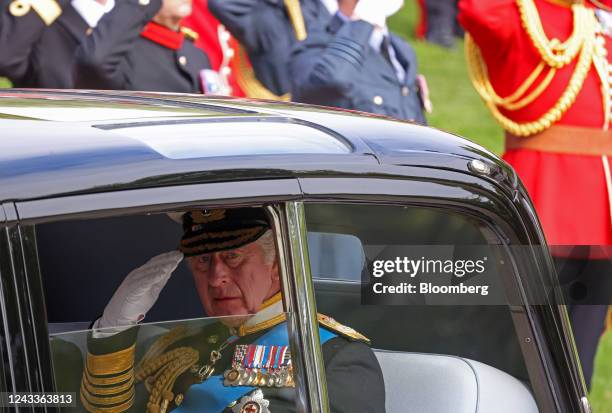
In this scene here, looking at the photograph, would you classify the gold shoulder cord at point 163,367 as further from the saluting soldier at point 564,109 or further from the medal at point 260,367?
the saluting soldier at point 564,109

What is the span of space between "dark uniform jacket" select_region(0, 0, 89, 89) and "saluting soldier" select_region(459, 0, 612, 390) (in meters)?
1.37

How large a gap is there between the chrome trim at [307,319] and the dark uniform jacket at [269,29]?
3.33m

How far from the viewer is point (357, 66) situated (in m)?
4.51

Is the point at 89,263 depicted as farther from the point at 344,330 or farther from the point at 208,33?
the point at 208,33

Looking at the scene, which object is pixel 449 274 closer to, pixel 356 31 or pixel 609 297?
pixel 609 297

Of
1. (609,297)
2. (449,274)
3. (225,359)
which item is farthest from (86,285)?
(609,297)

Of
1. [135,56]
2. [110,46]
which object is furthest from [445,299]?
[135,56]

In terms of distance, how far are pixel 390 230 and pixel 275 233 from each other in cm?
32

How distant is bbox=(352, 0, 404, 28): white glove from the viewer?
4.53 m

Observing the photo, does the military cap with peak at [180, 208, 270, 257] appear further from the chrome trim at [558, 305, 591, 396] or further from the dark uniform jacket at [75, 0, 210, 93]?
the dark uniform jacket at [75, 0, 210, 93]

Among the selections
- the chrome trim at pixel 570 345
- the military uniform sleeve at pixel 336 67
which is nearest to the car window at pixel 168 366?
the chrome trim at pixel 570 345

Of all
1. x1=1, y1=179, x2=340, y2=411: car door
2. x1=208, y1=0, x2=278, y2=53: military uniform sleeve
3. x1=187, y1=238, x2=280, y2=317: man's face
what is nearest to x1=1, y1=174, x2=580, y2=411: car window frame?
x1=1, y1=179, x2=340, y2=411: car door

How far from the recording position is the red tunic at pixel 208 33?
5457 mm

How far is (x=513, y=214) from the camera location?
2.00 m
